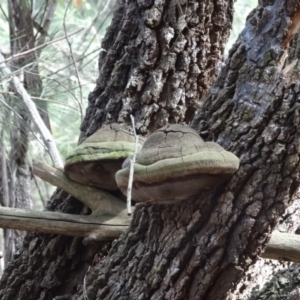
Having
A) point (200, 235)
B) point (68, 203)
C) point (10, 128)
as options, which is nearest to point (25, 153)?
point (10, 128)

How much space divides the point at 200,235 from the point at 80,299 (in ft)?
1.35

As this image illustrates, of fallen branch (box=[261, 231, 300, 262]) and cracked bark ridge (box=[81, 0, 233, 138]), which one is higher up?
cracked bark ridge (box=[81, 0, 233, 138])

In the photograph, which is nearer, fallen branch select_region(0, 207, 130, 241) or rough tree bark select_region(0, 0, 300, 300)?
rough tree bark select_region(0, 0, 300, 300)

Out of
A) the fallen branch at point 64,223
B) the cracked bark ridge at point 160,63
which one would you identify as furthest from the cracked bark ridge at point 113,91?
the fallen branch at point 64,223

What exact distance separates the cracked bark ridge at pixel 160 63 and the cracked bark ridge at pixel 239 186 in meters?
0.41

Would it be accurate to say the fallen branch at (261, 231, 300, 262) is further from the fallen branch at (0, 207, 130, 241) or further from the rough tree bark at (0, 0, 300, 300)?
the fallen branch at (0, 207, 130, 241)

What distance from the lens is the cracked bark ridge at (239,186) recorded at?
99 centimetres

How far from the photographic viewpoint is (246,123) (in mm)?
1031

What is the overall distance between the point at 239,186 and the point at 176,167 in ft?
0.55

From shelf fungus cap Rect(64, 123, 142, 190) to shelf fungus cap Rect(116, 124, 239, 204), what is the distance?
205 mm

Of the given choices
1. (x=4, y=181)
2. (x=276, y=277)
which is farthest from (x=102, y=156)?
(x=4, y=181)

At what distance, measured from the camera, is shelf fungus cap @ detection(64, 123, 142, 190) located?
3.98 feet

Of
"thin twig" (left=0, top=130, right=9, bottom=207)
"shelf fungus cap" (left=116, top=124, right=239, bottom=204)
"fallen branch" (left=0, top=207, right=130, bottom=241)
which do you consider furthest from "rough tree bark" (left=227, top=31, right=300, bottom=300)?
"thin twig" (left=0, top=130, right=9, bottom=207)

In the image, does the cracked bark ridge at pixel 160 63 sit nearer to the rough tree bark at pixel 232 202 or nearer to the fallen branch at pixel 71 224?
the fallen branch at pixel 71 224
